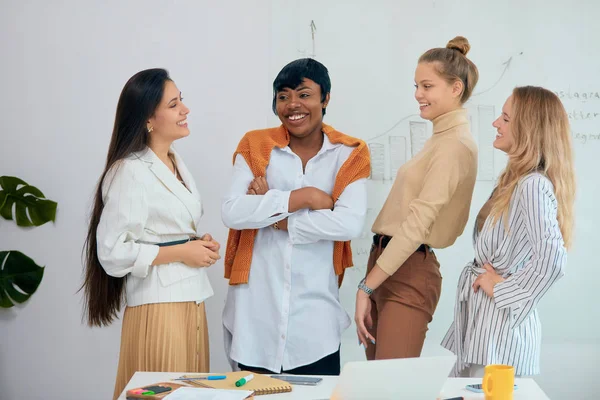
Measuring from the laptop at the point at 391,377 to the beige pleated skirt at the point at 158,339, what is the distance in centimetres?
107

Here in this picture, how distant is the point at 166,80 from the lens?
2625 mm

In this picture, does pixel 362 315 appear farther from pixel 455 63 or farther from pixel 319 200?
pixel 455 63

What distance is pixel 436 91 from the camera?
8.45 ft

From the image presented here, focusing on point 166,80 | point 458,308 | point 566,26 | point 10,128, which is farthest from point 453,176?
point 10,128

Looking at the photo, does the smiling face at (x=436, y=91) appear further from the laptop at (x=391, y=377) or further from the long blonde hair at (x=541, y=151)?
the laptop at (x=391, y=377)

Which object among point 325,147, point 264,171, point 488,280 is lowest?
point 488,280

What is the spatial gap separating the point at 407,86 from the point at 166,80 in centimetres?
129

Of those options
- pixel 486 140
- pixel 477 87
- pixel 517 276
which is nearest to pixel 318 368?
pixel 517 276

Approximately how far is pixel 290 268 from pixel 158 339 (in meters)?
0.55

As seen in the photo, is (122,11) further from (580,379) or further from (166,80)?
(580,379)

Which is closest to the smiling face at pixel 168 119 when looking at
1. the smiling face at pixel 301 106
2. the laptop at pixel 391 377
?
the smiling face at pixel 301 106

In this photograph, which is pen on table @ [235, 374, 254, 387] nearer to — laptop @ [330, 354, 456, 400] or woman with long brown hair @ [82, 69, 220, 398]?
laptop @ [330, 354, 456, 400]

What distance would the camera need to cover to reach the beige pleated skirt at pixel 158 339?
245cm

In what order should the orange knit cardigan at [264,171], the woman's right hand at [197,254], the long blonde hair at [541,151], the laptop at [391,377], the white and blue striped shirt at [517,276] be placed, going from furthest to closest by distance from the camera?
1. the orange knit cardigan at [264,171]
2. the woman's right hand at [197,254]
3. the long blonde hair at [541,151]
4. the white and blue striped shirt at [517,276]
5. the laptop at [391,377]
